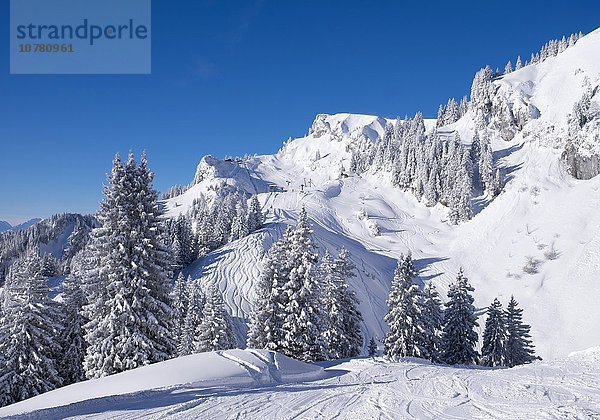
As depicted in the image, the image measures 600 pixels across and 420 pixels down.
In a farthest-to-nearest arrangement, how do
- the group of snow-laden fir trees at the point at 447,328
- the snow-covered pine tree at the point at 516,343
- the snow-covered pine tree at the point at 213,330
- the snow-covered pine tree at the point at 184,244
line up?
the snow-covered pine tree at the point at 184,244 → the snow-covered pine tree at the point at 516,343 → the snow-covered pine tree at the point at 213,330 → the group of snow-laden fir trees at the point at 447,328

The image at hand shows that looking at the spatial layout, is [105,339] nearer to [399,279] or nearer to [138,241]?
[138,241]

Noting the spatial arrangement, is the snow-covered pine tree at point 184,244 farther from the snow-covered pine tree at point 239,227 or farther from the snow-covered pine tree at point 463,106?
the snow-covered pine tree at point 463,106

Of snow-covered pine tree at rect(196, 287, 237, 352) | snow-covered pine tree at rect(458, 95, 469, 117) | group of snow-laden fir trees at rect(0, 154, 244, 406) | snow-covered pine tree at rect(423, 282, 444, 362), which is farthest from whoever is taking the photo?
snow-covered pine tree at rect(458, 95, 469, 117)

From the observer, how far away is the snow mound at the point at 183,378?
9.32 m

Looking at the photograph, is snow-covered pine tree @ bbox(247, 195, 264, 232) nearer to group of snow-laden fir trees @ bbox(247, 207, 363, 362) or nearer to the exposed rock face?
group of snow-laden fir trees @ bbox(247, 207, 363, 362)

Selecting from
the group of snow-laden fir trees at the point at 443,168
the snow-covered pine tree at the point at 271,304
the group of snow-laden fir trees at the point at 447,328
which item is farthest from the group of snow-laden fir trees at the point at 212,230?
the group of snow-laden fir trees at the point at 443,168

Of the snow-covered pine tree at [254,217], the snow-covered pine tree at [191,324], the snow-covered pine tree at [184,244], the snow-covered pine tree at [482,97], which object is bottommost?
the snow-covered pine tree at [191,324]

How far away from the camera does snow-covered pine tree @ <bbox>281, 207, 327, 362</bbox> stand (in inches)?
877

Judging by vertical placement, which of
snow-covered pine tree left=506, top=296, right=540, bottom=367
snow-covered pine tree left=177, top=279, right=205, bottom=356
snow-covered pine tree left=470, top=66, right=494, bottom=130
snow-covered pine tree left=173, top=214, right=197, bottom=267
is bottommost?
snow-covered pine tree left=506, top=296, right=540, bottom=367

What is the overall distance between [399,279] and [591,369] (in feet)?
48.5

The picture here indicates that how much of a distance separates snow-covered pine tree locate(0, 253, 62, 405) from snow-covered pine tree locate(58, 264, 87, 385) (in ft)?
2.88

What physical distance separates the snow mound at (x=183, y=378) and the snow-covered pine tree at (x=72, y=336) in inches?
469

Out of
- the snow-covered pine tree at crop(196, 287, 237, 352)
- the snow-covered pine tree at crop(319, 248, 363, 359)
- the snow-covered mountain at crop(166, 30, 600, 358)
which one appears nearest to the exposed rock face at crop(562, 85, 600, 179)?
the snow-covered mountain at crop(166, 30, 600, 358)

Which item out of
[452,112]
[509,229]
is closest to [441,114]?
[452,112]
